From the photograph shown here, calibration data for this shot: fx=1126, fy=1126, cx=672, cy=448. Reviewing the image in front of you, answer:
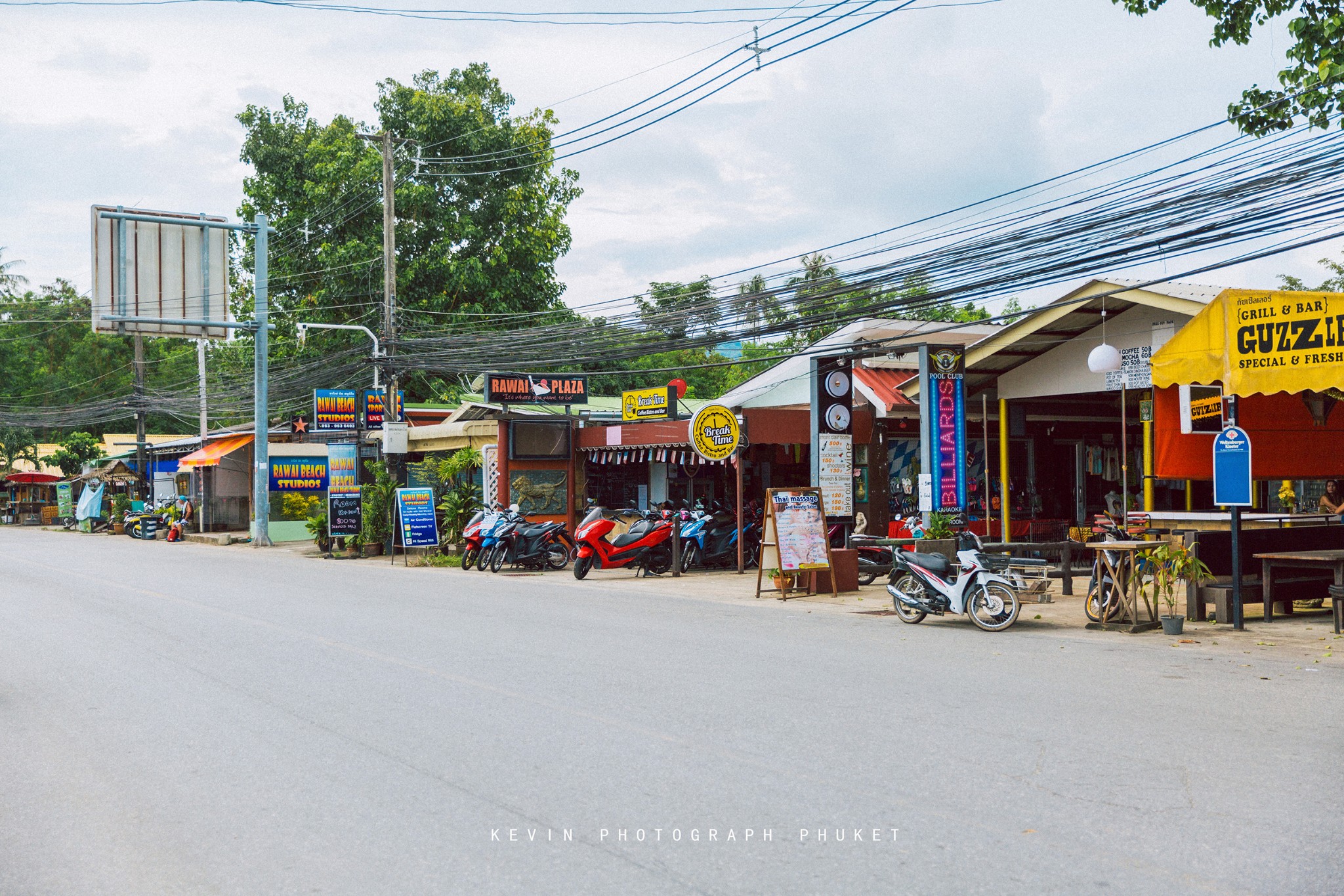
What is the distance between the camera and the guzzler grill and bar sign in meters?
23.9

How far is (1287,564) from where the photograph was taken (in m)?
12.5

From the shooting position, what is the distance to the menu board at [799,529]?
16.0 metres

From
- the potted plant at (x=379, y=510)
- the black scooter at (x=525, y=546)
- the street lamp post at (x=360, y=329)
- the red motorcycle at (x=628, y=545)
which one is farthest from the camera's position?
the street lamp post at (x=360, y=329)

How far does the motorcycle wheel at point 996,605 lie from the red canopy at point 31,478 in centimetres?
5509

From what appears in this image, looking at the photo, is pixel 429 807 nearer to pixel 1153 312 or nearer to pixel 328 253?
pixel 1153 312

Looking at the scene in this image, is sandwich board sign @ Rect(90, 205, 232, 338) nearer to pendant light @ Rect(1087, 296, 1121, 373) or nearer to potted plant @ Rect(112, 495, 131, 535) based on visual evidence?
pendant light @ Rect(1087, 296, 1121, 373)

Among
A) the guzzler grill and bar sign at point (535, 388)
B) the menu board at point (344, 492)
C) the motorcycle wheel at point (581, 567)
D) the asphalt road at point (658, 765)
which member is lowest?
the asphalt road at point (658, 765)

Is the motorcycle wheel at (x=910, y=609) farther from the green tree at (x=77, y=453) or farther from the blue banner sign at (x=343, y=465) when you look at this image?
the green tree at (x=77, y=453)

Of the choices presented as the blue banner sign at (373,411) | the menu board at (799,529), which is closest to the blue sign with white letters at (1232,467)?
the menu board at (799,529)

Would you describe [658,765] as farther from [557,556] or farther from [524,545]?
[557,556]

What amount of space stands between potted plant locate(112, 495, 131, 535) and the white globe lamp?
1478 inches

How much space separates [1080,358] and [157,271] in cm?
1872

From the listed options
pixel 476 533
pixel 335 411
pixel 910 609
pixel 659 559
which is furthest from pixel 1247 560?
pixel 335 411

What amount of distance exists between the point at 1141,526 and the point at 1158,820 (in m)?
11.9
